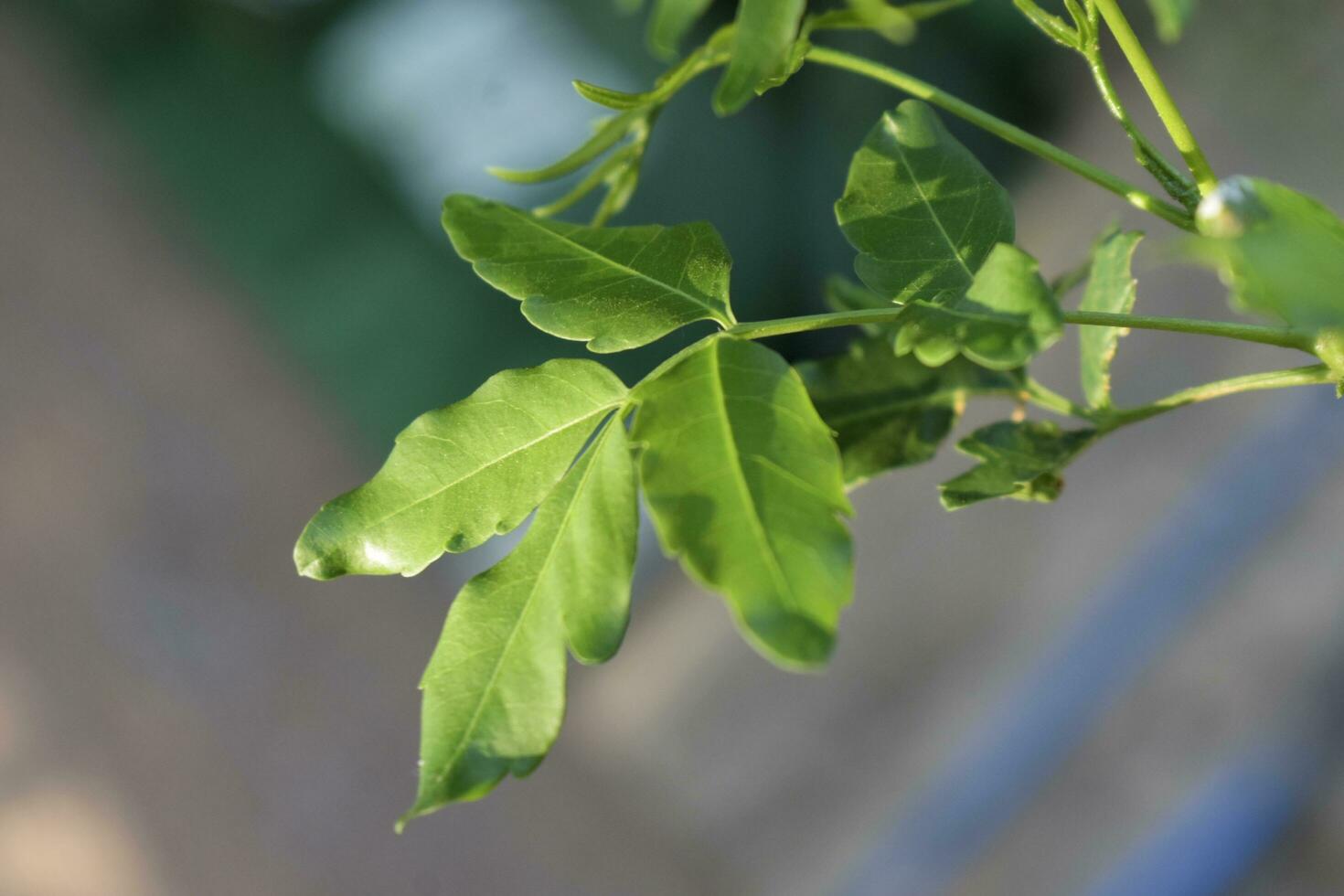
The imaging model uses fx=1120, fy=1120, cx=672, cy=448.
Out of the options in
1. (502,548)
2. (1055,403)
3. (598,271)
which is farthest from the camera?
(502,548)

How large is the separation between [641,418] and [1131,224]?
1.56 metres

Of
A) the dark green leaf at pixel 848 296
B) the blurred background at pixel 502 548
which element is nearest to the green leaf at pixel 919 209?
the dark green leaf at pixel 848 296

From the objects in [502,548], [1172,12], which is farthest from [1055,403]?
[502,548]

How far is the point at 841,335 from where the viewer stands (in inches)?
80.7

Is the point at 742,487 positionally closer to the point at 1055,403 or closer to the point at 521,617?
the point at 521,617

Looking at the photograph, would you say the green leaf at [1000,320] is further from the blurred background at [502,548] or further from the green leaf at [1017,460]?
the blurred background at [502,548]

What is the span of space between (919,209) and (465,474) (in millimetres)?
149

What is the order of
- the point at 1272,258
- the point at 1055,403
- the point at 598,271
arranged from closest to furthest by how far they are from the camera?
the point at 1272,258, the point at 598,271, the point at 1055,403

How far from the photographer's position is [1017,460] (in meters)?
0.36

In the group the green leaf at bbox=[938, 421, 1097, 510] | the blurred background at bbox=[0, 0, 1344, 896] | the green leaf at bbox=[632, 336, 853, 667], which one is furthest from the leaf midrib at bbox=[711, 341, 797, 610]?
the blurred background at bbox=[0, 0, 1344, 896]

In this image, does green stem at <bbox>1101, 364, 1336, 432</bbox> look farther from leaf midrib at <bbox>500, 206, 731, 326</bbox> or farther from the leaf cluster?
leaf midrib at <bbox>500, 206, 731, 326</bbox>

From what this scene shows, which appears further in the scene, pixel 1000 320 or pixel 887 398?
pixel 887 398

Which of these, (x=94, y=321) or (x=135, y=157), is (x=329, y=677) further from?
(x=135, y=157)

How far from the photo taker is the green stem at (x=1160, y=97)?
28cm
